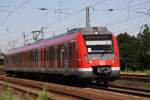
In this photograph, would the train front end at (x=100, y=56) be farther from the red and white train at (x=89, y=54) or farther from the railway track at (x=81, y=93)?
the railway track at (x=81, y=93)

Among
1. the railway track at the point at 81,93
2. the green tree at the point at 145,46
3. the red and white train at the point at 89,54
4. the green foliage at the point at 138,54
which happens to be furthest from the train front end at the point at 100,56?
the green tree at the point at 145,46

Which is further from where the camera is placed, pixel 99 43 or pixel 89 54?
pixel 99 43

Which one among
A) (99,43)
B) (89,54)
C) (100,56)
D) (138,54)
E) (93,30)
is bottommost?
(100,56)

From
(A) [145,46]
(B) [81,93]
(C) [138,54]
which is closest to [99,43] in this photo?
(B) [81,93]

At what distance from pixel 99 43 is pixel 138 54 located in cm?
4572

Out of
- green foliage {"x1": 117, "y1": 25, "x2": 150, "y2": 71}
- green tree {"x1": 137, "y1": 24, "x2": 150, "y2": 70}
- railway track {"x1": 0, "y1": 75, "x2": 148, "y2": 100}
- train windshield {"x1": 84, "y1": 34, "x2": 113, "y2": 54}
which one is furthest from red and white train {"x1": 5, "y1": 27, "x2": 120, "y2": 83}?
green tree {"x1": 137, "y1": 24, "x2": 150, "y2": 70}

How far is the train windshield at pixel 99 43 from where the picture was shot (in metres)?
21.8

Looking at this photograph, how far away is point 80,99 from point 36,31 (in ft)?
122

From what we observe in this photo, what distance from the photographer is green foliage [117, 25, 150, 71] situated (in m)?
65.5

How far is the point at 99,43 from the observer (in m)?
22.1

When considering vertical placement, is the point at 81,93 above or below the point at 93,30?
below

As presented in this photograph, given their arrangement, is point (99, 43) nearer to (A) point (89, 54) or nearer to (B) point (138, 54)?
(A) point (89, 54)

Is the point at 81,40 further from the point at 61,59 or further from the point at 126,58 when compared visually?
the point at 126,58

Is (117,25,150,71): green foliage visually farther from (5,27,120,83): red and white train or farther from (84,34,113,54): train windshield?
(84,34,113,54): train windshield
